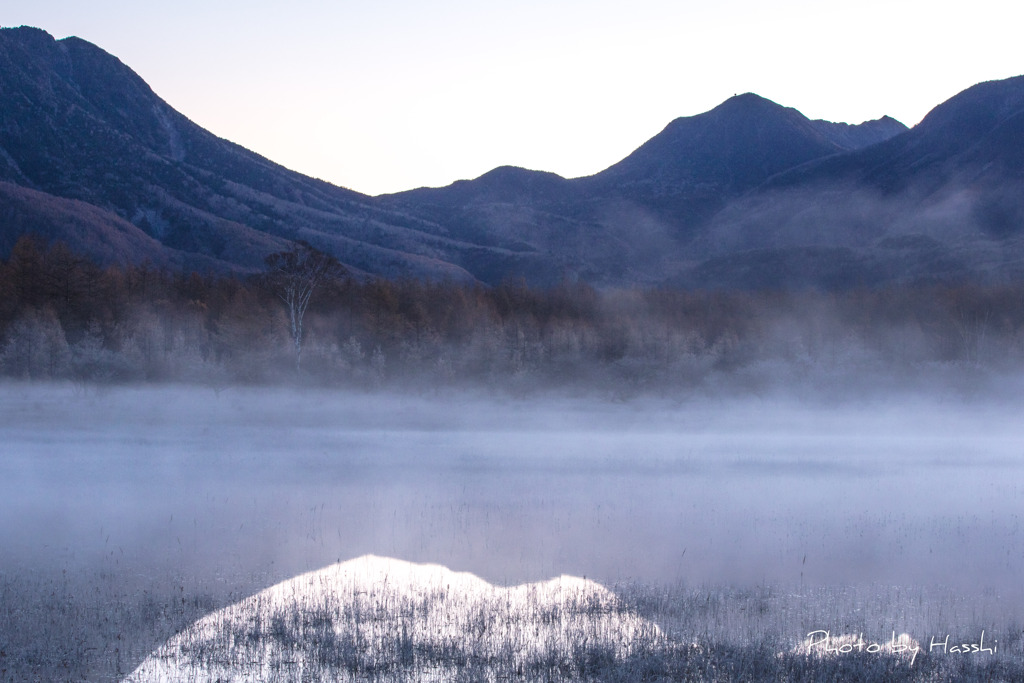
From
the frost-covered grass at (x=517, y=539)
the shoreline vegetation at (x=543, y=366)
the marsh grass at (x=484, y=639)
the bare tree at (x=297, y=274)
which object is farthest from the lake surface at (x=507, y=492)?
the bare tree at (x=297, y=274)

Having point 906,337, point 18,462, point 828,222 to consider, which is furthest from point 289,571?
point 828,222

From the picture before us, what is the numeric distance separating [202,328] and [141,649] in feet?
178

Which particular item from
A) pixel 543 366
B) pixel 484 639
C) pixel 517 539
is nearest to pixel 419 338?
pixel 543 366

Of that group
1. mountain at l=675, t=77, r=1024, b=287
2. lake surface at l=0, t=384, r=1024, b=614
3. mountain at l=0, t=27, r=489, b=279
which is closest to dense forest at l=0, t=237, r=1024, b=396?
lake surface at l=0, t=384, r=1024, b=614

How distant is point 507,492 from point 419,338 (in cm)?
3751

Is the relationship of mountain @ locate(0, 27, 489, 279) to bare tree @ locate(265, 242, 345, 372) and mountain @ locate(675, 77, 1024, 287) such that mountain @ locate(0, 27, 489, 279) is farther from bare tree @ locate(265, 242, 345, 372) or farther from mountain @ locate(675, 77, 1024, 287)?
bare tree @ locate(265, 242, 345, 372)

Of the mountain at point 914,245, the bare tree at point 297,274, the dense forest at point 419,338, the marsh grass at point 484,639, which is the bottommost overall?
the marsh grass at point 484,639

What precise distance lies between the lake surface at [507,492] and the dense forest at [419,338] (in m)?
7.11

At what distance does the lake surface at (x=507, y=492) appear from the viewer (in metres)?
15.8

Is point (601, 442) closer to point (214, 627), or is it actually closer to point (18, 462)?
point (18, 462)

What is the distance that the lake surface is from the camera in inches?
621

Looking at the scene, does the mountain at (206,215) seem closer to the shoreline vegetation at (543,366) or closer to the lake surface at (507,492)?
the shoreline vegetation at (543,366)

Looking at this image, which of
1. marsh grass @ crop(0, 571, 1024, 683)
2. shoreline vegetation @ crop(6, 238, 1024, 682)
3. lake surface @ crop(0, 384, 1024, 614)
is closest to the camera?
marsh grass @ crop(0, 571, 1024, 683)

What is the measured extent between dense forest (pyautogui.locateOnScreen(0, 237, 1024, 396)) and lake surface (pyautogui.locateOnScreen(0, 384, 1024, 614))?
7.11 meters
